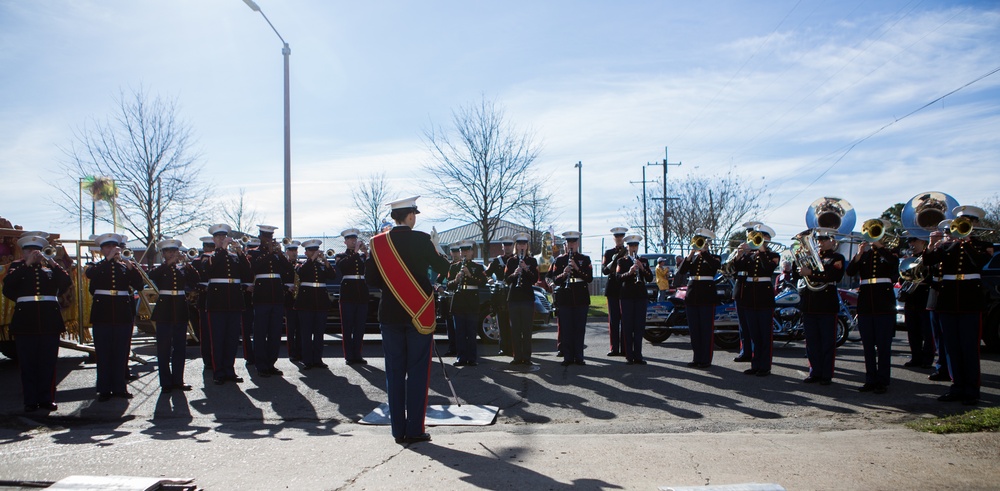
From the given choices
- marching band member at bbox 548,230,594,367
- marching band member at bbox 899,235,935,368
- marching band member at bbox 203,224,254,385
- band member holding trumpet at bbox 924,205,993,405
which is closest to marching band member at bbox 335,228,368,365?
marching band member at bbox 203,224,254,385

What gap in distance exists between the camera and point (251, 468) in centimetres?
507

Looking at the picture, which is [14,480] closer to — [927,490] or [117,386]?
[117,386]

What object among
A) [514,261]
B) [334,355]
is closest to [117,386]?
[334,355]

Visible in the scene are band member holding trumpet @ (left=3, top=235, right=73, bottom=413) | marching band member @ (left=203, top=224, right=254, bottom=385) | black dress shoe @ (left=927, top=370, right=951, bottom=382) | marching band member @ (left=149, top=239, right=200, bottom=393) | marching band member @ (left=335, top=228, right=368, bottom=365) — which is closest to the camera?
band member holding trumpet @ (left=3, top=235, right=73, bottom=413)

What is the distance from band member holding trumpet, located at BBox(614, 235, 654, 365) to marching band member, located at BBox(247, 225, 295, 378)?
16.2ft

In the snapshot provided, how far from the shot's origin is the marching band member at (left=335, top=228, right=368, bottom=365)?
1076 cm

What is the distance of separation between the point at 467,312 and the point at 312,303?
230cm

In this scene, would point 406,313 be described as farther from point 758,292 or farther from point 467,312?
point 758,292

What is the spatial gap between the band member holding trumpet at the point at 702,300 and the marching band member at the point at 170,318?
6700 mm

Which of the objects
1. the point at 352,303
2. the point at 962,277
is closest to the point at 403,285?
the point at 352,303

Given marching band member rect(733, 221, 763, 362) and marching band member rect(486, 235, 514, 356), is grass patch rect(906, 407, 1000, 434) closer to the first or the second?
marching band member rect(733, 221, 763, 362)

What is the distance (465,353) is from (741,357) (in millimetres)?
4193

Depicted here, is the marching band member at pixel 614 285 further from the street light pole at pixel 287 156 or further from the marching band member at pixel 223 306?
the street light pole at pixel 287 156

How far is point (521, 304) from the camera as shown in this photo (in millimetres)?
10391
